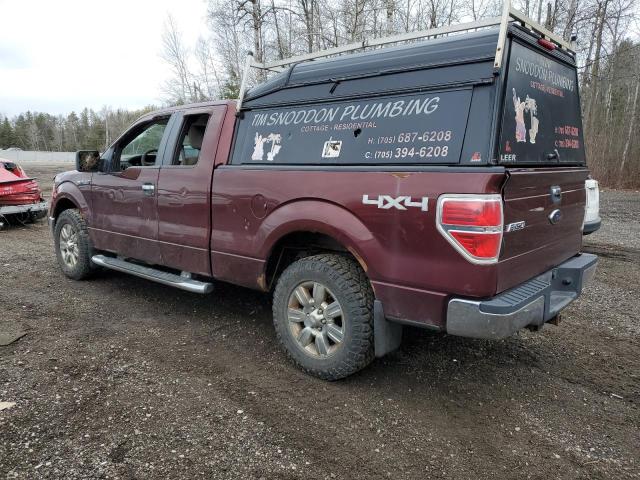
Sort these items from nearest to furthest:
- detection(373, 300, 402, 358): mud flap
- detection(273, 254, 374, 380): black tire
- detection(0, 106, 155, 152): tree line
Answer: detection(373, 300, 402, 358): mud flap < detection(273, 254, 374, 380): black tire < detection(0, 106, 155, 152): tree line

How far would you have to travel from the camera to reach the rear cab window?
2.78 metres

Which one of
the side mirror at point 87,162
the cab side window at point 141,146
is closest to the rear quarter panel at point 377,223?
the cab side window at point 141,146

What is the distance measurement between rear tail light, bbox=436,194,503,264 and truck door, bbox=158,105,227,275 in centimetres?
211

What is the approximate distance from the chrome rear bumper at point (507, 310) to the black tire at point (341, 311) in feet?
1.98

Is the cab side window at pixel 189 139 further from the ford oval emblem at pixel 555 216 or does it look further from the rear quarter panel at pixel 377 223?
the ford oval emblem at pixel 555 216

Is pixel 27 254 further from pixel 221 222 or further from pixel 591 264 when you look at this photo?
pixel 591 264

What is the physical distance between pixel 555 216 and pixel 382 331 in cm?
142

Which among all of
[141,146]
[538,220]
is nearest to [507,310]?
[538,220]

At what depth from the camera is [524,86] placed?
2955 mm

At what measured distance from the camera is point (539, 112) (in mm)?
3154

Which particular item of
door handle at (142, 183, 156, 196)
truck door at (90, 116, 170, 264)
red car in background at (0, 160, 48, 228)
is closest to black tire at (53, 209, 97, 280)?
truck door at (90, 116, 170, 264)

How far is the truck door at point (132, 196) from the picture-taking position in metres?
4.50

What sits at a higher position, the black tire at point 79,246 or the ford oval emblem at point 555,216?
the ford oval emblem at point 555,216

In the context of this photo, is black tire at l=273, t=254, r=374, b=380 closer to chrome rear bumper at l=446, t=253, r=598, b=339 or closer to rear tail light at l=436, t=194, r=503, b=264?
chrome rear bumper at l=446, t=253, r=598, b=339
